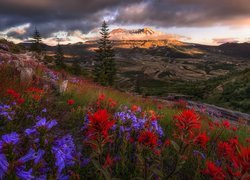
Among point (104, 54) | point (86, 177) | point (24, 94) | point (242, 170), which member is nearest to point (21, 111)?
point (24, 94)

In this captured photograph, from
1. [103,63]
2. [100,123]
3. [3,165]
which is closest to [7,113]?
[100,123]

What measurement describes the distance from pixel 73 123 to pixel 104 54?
45.5 meters

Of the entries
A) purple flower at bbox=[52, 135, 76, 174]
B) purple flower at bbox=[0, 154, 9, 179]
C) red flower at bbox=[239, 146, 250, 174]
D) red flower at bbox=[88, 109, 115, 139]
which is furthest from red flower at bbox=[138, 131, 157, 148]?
purple flower at bbox=[0, 154, 9, 179]

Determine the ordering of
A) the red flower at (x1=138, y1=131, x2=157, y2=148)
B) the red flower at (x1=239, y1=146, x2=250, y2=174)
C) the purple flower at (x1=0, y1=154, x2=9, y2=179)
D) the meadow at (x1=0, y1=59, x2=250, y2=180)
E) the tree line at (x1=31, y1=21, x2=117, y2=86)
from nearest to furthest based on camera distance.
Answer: the purple flower at (x1=0, y1=154, x2=9, y2=179) → the red flower at (x1=239, y1=146, x2=250, y2=174) → the meadow at (x1=0, y1=59, x2=250, y2=180) → the red flower at (x1=138, y1=131, x2=157, y2=148) → the tree line at (x1=31, y1=21, x2=117, y2=86)

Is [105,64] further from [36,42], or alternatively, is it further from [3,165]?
[3,165]

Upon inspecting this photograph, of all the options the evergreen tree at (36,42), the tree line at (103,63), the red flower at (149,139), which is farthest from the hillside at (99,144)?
the evergreen tree at (36,42)

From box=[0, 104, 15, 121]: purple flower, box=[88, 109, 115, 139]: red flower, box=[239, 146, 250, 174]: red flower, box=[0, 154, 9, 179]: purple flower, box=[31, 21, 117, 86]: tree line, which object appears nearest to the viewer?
box=[0, 154, 9, 179]: purple flower

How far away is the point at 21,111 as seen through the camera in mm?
5055

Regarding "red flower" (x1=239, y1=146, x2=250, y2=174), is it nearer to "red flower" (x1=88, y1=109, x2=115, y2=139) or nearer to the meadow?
the meadow

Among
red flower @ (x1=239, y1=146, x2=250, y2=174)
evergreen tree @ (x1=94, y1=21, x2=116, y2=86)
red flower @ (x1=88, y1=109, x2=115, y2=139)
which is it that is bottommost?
evergreen tree @ (x1=94, y1=21, x2=116, y2=86)

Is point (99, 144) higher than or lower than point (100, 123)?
lower

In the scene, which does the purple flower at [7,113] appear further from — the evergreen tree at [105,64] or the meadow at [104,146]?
the evergreen tree at [105,64]

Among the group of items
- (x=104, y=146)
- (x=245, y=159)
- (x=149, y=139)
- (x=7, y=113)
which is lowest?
(x=104, y=146)

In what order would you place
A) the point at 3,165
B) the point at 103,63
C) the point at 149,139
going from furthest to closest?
1. the point at 103,63
2. the point at 149,139
3. the point at 3,165
